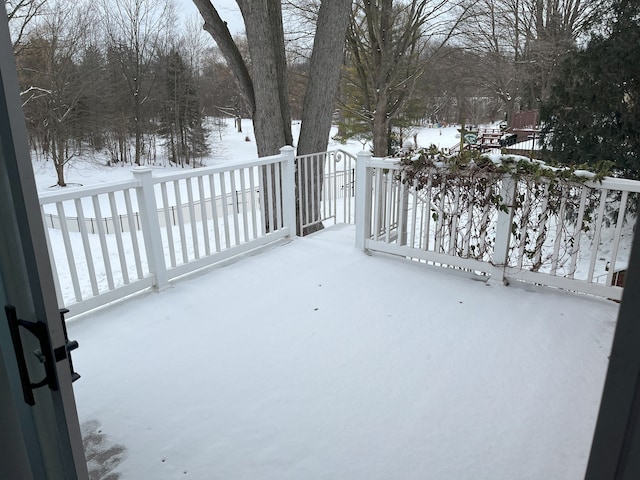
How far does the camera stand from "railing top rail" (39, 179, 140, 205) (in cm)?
271

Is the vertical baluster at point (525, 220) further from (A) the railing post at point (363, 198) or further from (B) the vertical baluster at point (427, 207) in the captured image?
(A) the railing post at point (363, 198)

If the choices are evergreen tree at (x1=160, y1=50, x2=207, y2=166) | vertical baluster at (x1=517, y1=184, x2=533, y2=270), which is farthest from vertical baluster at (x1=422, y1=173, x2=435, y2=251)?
evergreen tree at (x1=160, y1=50, x2=207, y2=166)

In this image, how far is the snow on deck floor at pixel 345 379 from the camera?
190 cm

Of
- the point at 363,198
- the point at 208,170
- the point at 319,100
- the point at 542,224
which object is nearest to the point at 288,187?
the point at 363,198

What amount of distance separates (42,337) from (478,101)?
2479 centimetres

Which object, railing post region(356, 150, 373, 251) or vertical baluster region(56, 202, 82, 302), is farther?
railing post region(356, 150, 373, 251)

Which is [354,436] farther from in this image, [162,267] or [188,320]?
[162,267]

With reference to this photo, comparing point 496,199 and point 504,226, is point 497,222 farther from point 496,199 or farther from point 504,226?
point 496,199

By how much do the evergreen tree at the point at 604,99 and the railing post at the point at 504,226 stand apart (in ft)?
15.9

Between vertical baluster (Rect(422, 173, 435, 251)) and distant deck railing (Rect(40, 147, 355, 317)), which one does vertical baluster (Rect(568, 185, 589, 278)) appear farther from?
distant deck railing (Rect(40, 147, 355, 317))

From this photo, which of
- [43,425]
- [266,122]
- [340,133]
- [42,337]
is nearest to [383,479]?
[43,425]

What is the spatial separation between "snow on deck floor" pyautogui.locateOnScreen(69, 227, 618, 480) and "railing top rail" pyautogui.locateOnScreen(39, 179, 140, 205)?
0.84 metres

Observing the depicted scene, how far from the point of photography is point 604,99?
776cm

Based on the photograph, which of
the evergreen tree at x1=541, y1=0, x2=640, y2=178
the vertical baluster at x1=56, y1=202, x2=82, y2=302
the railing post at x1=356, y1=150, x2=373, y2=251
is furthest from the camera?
the evergreen tree at x1=541, y1=0, x2=640, y2=178
